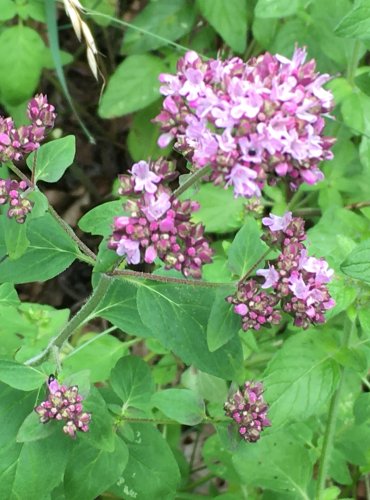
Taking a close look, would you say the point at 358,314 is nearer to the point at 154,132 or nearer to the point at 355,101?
the point at 355,101

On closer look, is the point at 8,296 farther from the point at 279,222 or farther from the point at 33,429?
the point at 279,222

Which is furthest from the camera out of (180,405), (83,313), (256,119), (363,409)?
(363,409)

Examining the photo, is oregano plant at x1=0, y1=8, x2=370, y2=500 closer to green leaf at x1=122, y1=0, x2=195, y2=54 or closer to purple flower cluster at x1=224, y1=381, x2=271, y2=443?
purple flower cluster at x1=224, y1=381, x2=271, y2=443

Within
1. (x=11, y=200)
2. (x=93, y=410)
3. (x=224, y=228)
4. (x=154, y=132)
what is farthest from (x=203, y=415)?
(x=154, y=132)

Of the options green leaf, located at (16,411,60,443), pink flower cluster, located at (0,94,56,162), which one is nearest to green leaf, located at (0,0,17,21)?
pink flower cluster, located at (0,94,56,162)

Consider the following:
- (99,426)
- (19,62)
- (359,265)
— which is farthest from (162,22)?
(99,426)
